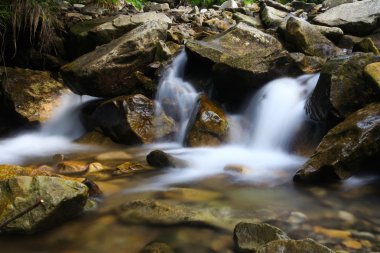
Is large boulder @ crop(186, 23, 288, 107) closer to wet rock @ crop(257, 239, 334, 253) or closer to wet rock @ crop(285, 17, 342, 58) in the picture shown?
wet rock @ crop(285, 17, 342, 58)

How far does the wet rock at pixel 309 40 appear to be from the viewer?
774 cm

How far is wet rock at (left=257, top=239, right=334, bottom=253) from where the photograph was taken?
2107 millimetres

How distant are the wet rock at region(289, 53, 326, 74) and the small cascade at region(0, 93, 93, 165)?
4074 millimetres

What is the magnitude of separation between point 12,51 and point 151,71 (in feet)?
11.7

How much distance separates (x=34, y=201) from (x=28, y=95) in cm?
529

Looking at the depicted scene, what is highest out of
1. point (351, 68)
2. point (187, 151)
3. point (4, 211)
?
point (351, 68)

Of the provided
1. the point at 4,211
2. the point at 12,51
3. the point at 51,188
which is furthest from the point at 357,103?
the point at 12,51

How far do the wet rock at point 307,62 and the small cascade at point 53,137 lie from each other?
13.4ft

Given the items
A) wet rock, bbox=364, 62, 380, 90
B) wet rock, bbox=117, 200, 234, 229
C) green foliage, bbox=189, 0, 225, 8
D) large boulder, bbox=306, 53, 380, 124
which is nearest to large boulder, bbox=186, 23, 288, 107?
large boulder, bbox=306, 53, 380, 124

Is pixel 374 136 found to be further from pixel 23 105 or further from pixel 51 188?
pixel 23 105

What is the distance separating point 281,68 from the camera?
675 centimetres

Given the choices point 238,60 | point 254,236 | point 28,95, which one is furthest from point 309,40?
point 254,236

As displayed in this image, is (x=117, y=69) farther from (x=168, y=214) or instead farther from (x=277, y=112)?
(x=168, y=214)

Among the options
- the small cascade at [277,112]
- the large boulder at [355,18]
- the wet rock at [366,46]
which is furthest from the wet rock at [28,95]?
the large boulder at [355,18]
